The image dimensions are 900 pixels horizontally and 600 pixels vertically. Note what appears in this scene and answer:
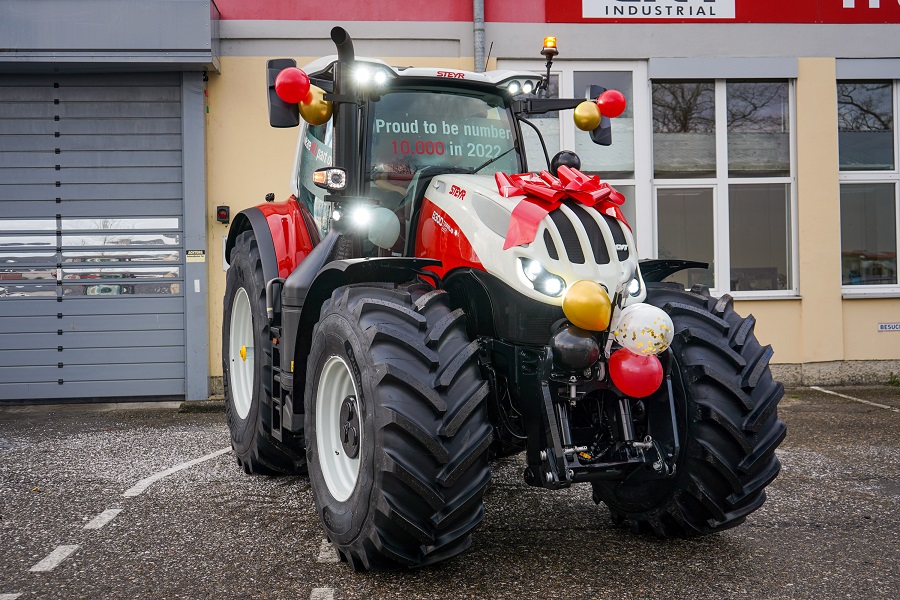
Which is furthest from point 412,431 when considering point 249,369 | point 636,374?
point 249,369

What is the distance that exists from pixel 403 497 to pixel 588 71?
778 centimetres

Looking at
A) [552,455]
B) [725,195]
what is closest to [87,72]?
[725,195]

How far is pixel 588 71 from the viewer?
1012cm

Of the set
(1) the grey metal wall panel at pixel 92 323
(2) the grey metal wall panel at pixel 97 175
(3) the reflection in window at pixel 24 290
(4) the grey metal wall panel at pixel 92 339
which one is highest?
(2) the grey metal wall panel at pixel 97 175

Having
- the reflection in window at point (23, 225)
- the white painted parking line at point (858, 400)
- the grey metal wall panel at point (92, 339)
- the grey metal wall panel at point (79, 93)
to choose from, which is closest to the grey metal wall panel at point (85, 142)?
the grey metal wall panel at point (79, 93)

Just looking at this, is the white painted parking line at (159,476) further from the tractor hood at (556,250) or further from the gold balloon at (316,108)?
the tractor hood at (556,250)

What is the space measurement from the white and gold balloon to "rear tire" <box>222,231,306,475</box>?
8.17 ft

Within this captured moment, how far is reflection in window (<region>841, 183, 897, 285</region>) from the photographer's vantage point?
34.6 feet

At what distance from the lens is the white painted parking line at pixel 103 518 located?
471 cm

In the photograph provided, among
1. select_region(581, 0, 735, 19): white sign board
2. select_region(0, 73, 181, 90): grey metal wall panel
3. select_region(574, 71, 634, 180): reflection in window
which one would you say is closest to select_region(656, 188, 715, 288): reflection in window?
select_region(574, 71, 634, 180): reflection in window

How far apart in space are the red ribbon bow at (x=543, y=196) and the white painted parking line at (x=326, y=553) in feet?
5.53

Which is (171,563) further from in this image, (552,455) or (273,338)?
(552,455)

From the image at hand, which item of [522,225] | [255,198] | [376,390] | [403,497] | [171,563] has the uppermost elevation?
[255,198]

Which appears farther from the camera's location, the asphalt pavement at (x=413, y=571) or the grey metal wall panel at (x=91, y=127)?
the grey metal wall panel at (x=91, y=127)
